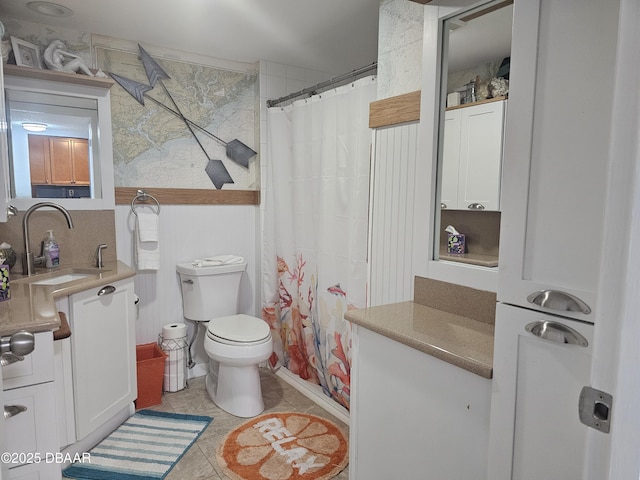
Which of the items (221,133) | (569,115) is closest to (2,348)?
(569,115)

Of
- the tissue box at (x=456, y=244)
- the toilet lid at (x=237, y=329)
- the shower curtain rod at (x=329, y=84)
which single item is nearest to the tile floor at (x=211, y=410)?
the toilet lid at (x=237, y=329)

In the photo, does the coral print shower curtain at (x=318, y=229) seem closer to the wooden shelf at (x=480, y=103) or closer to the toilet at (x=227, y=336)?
the toilet at (x=227, y=336)

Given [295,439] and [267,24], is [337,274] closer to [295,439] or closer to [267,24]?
[295,439]

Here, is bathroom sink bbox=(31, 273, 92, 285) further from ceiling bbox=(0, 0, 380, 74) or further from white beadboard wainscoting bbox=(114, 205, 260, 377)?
ceiling bbox=(0, 0, 380, 74)

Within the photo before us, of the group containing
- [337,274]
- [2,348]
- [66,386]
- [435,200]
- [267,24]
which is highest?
[267,24]

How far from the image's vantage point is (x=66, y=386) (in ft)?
6.14

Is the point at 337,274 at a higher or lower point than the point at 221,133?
lower

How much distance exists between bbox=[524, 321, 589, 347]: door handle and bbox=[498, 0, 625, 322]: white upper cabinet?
32 millimetres

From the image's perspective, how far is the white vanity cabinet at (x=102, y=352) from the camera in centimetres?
193

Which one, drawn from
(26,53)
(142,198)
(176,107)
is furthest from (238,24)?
(142,198)

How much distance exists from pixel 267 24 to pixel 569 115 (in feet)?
6.48

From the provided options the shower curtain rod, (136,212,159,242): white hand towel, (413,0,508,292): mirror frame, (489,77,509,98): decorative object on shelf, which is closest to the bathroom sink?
(136,212,159,242): white hand towel

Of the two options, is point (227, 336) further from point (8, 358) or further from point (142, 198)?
point (8, 358)

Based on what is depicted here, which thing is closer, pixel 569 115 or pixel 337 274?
pixel 569 115
